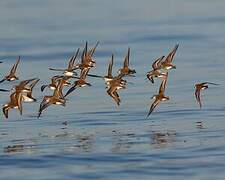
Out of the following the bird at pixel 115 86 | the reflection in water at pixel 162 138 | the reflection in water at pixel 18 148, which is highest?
the bird at pixel 115 86

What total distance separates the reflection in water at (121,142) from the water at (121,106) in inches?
0.8

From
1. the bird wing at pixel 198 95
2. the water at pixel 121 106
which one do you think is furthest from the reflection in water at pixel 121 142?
the bird wing at pixel 198 95

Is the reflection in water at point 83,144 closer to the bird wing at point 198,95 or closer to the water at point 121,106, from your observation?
the water at point 121,106

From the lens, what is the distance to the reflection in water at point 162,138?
928 inches

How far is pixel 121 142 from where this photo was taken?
23969mm

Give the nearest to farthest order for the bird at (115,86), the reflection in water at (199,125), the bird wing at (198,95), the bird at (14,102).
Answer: the reflection in water at (199,125) < the bird at (14,102) < the bird at (115,86) < the bird wing at (198,95)

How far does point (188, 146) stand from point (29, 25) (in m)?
21.0

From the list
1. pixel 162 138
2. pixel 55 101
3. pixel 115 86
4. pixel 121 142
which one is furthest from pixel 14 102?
pixel 162 138

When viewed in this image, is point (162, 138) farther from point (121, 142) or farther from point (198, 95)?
point (198, 95)

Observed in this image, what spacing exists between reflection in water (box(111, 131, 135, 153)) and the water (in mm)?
20

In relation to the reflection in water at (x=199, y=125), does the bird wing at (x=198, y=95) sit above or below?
above

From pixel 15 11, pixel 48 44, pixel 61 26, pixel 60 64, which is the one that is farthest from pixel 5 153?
pixel 15 11

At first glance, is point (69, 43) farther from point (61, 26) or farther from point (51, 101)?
point (51, 101)

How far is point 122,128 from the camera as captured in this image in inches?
1013
